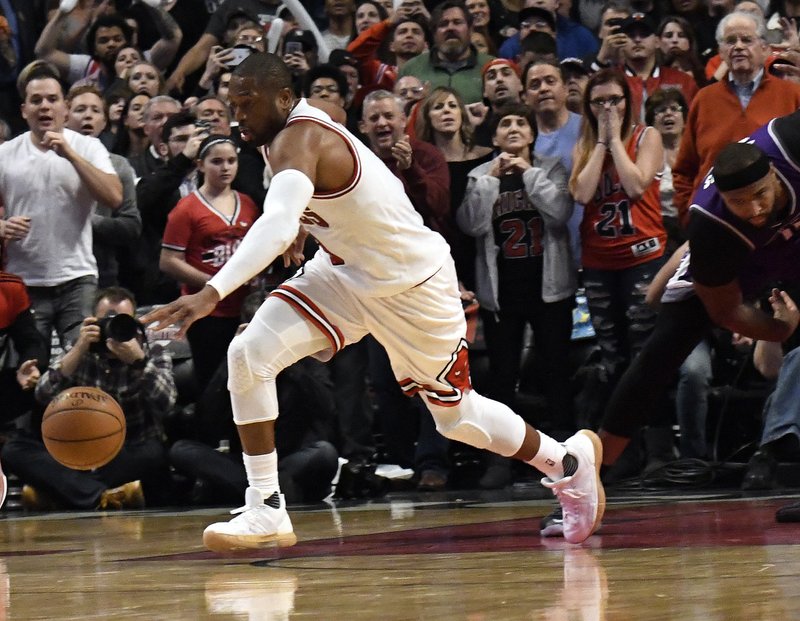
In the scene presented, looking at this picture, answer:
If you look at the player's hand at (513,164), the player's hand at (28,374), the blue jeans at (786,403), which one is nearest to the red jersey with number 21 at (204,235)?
the player's hand at (28,374)

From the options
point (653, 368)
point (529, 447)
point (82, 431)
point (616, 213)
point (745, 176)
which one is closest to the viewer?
point (745, 176)

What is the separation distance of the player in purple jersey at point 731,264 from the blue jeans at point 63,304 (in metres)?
4.08

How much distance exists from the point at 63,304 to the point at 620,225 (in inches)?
132

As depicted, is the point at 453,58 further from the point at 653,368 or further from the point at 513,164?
the point at 653,368

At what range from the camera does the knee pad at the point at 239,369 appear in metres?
5.20

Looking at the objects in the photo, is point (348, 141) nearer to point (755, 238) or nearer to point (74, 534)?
point (755, 238)

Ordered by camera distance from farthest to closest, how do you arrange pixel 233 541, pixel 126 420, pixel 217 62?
pixel 217 62, pixel 126 420, pixel 233 541

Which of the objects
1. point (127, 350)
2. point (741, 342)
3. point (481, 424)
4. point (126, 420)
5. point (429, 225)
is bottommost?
point (126, 420)

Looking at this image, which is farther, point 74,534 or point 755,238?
point 74,534

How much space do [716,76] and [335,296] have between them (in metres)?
5.07

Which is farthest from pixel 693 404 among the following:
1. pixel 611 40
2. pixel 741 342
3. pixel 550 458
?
pixel 550 458

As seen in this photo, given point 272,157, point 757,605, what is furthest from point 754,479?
point 757,605

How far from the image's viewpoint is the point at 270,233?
4832mm

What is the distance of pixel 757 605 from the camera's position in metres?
3.32
